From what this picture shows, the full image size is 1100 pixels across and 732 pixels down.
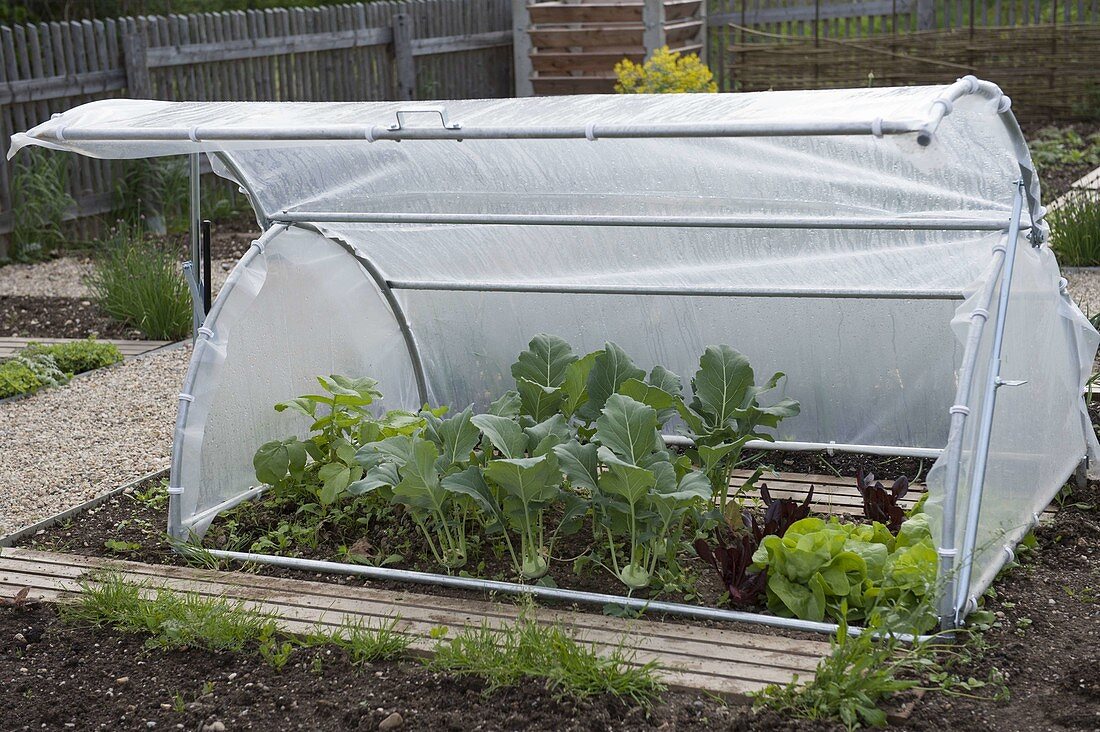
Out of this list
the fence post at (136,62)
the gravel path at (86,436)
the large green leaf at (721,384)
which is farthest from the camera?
the fence post at (136,62)

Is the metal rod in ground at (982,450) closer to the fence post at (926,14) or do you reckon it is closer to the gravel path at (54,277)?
the gravel path at (54,277)

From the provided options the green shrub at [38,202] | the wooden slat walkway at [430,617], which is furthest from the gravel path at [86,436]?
the green shrub at [38,202]

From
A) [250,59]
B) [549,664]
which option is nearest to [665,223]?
[549,664]

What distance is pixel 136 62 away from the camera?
31.8 ft

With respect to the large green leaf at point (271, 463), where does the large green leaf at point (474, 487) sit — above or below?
above

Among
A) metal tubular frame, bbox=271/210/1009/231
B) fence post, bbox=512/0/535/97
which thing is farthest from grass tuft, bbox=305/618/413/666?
fence post, bbox=512/0/535/97

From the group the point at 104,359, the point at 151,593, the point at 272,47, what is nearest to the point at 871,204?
the point at 151,593

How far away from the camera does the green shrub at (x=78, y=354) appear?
641 centimetres

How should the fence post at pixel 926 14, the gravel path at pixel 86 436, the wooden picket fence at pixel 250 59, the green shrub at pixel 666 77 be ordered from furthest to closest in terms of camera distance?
the fence post at pixel 926 14, the green shrub at pixel 666 77, the wooden picket fence at pixel 250 59, the gravel path at pixel 86 436

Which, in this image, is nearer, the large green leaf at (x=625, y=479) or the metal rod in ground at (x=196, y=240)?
the large green leaf at (x=625, y=479)

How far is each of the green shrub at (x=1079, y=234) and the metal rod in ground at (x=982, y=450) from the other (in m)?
4.16

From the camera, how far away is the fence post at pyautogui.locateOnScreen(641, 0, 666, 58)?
1227 centimetres

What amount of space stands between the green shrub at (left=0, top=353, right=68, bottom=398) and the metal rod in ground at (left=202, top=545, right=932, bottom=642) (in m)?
2.54

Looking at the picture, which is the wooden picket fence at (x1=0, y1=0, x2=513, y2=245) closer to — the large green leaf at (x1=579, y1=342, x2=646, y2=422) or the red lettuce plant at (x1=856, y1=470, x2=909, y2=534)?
the large green leaf at (x1=579, y1=342, x2=646, y2=422)
